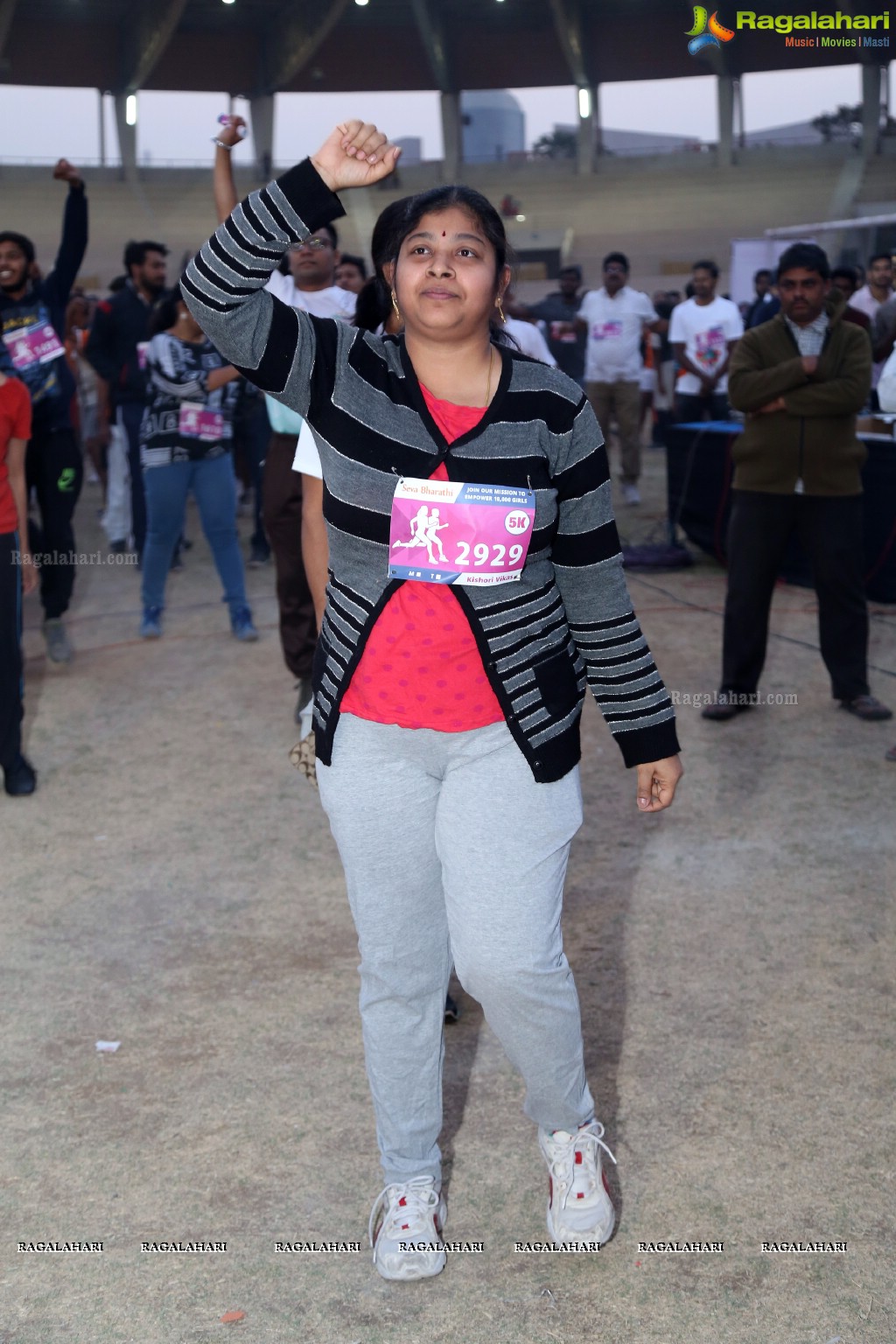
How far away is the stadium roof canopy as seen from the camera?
33.7 m

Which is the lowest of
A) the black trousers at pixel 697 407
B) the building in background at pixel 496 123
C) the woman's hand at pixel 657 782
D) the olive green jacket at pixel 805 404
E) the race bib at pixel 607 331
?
the woman's hand at pixel 657 782

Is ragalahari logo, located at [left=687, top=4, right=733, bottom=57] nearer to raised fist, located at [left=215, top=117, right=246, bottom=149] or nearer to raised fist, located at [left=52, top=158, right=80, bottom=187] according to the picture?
raised fist, located at [left=52, top=158, right=80, bottom=187]

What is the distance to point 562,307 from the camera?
13.7 meters

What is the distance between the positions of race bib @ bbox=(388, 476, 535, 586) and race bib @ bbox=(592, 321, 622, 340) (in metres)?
9.42

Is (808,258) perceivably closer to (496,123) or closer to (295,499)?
(295,499)

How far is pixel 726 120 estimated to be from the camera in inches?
1353

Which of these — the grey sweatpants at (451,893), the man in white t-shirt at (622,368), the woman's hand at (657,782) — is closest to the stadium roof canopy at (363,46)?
the man in white t-shirt at (622,368)

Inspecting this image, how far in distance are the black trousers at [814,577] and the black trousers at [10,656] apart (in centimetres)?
280

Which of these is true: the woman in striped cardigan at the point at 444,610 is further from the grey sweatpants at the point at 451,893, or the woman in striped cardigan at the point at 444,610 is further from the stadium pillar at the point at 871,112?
the stadium pillar at the point at 871,112

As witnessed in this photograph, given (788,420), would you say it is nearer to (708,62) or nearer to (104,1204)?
(104,1204)

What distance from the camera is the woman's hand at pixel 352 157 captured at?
1938mm

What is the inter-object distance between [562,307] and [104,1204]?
12360 millimetres

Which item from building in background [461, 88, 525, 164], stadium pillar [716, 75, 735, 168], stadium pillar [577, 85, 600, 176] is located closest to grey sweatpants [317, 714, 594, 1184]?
stadium pillar [716, 75, 735, 168]

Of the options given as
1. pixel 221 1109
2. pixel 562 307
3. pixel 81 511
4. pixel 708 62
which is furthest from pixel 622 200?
pixel 221 1109
